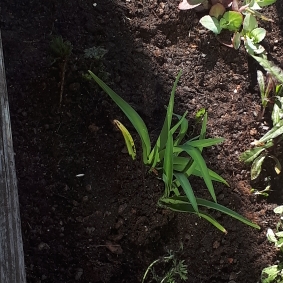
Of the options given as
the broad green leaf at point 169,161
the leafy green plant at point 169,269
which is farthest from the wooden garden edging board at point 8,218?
the leafy green plant at point 169,269

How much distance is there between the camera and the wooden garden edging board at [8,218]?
0.98m

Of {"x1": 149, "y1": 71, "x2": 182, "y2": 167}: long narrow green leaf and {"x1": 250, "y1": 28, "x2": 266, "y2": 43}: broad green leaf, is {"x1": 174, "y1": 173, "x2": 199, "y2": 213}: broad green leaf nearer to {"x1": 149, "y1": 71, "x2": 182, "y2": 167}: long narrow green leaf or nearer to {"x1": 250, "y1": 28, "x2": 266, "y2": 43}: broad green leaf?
{"x1": 149, "y1": 71, "x2": 182, "y2": 167}: long narrow green leaf

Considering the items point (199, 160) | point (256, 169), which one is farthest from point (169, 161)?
point (256, 169)

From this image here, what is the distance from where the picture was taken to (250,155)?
70.9 inches

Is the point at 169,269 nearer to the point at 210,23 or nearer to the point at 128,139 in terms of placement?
the point at 128,139

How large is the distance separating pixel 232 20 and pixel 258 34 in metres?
0.12

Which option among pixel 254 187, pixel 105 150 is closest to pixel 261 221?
pixel 254 187

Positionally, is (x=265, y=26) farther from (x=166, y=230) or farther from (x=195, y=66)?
(x=166, y=230)

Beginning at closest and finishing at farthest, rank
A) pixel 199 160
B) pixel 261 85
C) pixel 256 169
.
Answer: pixel 199 160 → pixel 256 169 → pixel 261 85

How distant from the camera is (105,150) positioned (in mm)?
1610

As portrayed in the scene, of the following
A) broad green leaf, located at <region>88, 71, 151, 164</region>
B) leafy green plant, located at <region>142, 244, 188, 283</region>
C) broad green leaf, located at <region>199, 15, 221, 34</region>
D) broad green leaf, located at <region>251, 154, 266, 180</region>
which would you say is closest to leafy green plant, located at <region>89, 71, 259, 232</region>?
broad green leaf, located at <region>88, 71, 151, 164</region>

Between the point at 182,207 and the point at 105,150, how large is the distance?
318 millimetres

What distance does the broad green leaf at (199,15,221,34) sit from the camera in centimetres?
190

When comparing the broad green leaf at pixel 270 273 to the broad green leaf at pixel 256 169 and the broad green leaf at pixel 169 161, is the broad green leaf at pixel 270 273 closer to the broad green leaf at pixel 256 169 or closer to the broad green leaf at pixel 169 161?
the broad green leaf at pixel 256 169
